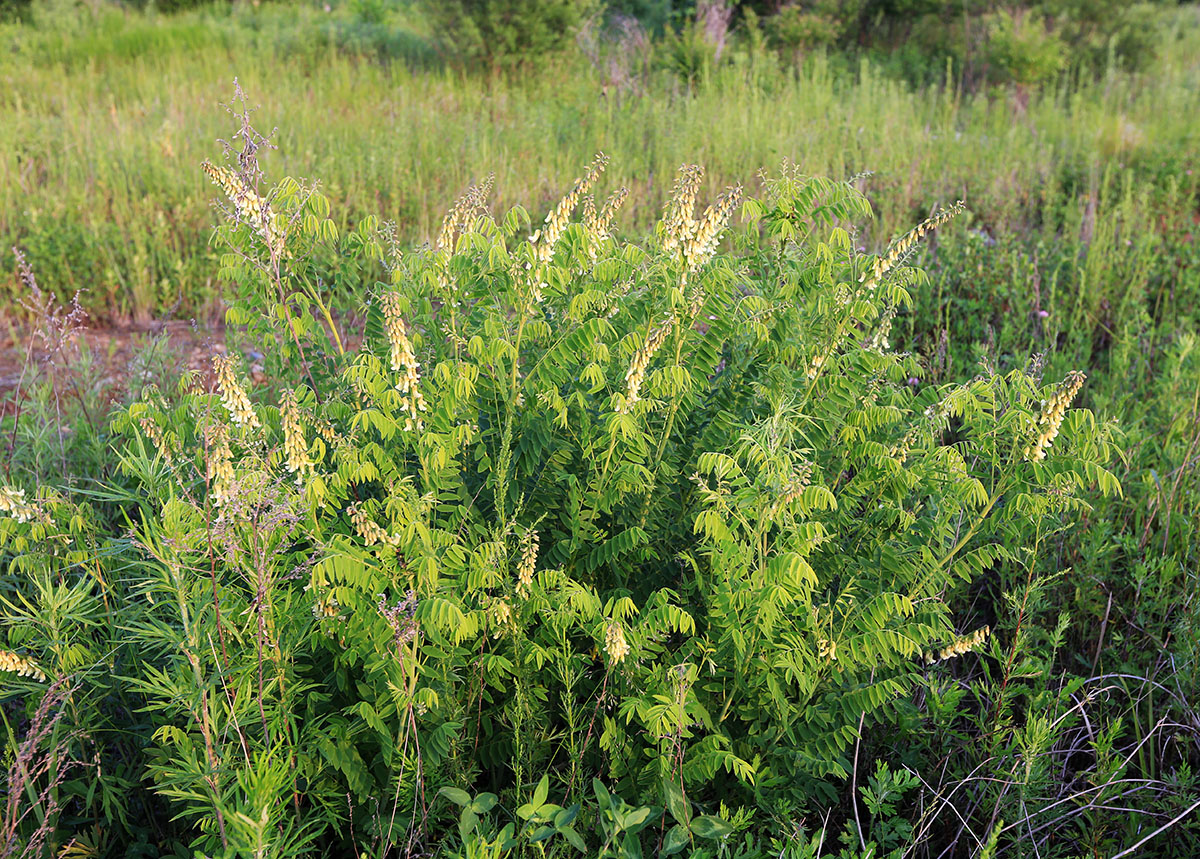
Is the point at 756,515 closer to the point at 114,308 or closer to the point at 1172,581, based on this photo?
the point at 1172,581

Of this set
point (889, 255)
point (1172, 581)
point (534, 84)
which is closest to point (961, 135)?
point (534, 84)

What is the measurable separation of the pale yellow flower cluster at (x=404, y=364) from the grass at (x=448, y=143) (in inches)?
117

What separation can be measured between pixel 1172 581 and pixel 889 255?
1900 millimetres

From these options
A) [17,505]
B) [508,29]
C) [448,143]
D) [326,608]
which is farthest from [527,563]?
[508,29]

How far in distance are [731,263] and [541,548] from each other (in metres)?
1.00

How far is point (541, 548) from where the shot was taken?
2613 millimetres

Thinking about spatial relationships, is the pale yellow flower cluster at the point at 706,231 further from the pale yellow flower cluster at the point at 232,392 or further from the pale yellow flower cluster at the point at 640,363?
the pale yellow flower cluster at the point at 232,392

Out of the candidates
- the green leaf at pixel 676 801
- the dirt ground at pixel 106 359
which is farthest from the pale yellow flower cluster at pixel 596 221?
the dirt ground at pixel 106 359

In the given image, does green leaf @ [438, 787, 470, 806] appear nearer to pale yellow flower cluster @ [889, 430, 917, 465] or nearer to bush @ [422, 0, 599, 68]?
pale yellow flower cluster @ [889, 430, 917, 465]

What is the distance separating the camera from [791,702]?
8.07 ft

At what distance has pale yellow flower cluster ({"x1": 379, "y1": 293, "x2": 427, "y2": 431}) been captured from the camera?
6.86 feet

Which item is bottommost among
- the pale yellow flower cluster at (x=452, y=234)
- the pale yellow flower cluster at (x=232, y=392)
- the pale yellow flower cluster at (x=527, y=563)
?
the pale yellow flower cluster at (x=527, y=563)

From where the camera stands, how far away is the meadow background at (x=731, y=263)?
93.3 inches

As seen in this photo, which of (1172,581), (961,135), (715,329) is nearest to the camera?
(715,329)
